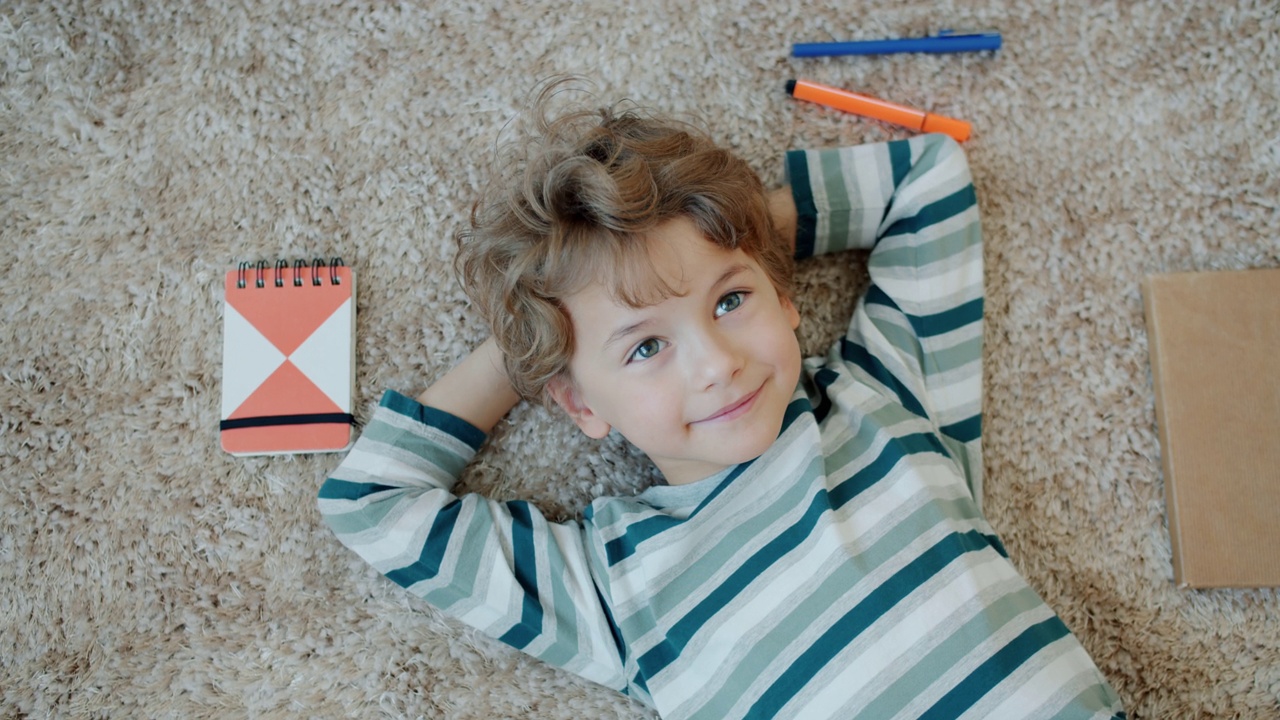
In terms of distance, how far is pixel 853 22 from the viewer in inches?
36.5

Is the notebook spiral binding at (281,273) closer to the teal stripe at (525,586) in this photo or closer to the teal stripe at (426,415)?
the teal stripe at (426,415)

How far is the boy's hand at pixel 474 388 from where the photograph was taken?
0.84 meters

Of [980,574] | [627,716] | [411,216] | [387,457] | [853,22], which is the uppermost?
[853,22]

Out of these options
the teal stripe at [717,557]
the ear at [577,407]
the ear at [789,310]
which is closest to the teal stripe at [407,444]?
the ear at [577,407]

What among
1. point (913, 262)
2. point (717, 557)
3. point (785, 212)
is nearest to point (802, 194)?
point (785, 212)

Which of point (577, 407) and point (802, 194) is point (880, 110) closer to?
point (802, 194)

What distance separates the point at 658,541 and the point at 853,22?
59 centimetres

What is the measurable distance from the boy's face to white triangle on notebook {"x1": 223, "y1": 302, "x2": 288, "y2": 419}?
1.16 ft

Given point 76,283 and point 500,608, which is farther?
point 76,283

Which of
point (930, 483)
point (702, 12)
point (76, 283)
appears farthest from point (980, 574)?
point (76, 283)

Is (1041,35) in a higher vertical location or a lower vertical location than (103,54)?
lower

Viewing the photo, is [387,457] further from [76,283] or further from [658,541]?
[76,283]

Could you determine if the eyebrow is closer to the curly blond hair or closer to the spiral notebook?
the curly blond hair

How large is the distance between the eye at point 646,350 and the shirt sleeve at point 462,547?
0.21 meters
